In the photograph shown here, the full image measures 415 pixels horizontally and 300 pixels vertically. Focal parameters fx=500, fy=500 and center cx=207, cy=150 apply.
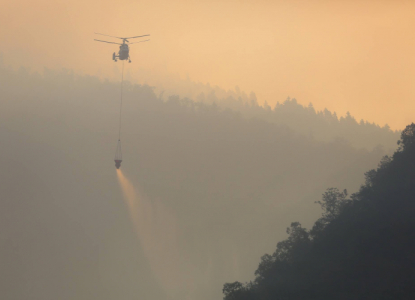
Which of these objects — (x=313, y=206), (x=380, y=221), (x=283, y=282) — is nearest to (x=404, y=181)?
(x=380, y=221)

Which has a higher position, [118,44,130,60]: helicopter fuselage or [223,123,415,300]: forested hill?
[118,44,130,60]: helicopter fuselage

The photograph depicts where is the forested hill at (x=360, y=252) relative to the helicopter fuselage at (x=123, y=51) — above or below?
below

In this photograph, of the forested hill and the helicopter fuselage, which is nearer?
the forested hill

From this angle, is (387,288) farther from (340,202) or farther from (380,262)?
(340,202)

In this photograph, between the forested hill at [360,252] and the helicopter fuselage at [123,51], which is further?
the helicopter fuselage at [123,51]

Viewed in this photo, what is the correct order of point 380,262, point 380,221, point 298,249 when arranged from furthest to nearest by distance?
point 298,249 → point 380,221 → point 380,262

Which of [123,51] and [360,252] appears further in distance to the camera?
[123,51]

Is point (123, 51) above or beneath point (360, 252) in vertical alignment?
above

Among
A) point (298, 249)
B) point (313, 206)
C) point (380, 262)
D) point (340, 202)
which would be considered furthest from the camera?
point (313, 206)
